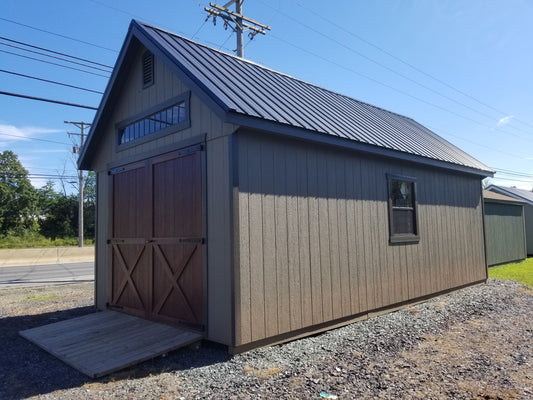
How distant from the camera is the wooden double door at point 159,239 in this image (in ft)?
18.6

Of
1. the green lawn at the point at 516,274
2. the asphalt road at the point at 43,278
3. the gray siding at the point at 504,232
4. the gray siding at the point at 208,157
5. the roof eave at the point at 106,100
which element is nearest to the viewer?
the gray siding at the point at 208,157

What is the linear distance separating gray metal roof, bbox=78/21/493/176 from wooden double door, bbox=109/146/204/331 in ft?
3.36

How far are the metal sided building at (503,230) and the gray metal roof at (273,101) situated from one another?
6.40 m

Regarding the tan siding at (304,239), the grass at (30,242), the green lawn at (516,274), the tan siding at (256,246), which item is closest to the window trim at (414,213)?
the tan siding at (304,239)

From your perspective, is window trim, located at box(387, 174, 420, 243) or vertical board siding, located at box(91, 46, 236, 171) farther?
window trim, located at box(387, 174, 420, 243)

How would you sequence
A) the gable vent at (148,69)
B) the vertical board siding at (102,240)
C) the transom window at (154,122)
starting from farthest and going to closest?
the vertical board siding at (102,240) → the gable vent at (148,69) → the transom window at (154,122)

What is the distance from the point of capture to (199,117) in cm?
573

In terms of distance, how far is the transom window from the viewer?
6.20 meters

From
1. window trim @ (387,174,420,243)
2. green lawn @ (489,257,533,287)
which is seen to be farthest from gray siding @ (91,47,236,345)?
green lawn @ (489,257,533,287)

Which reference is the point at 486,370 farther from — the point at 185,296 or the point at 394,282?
the point at 185,296

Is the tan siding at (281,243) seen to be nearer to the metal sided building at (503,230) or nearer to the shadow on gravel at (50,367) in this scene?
the shadow on gravel at (50,367)

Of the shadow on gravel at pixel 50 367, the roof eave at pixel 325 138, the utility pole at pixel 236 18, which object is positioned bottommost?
the shadow on gravel at pixel 50 367

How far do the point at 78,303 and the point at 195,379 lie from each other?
244 inches

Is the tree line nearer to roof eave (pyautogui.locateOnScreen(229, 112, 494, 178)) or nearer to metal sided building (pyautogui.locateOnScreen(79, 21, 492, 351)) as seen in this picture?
metal sided building (pyautogui.locateOnScreen(79, 21, 492, 351))
